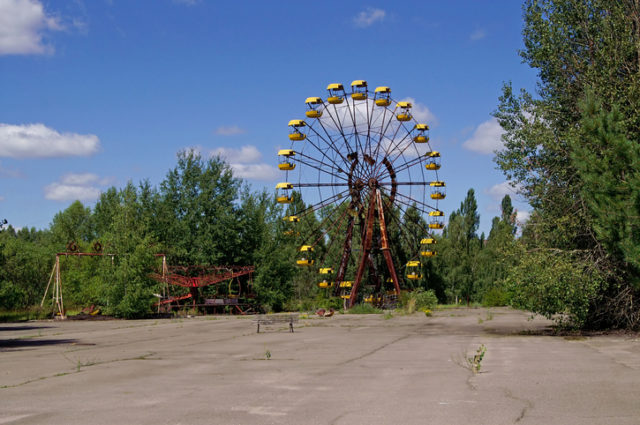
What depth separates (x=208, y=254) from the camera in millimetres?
Result: 48438

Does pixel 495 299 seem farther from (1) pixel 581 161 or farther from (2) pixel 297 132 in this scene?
(1) pixel 581 161

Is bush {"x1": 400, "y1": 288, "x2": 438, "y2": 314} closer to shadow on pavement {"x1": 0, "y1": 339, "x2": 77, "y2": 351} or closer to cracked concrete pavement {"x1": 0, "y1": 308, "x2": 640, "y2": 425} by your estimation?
cracked concrete pavement {"x1": 0, "y1": 308, "x2": 640, "y2": 425}

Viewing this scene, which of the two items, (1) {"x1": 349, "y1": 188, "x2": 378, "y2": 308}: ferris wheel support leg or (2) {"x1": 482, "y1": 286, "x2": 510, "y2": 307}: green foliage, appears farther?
(2) {"x1": 482, "y1": 286, "x2": 510, "y2": 307}: green foliage

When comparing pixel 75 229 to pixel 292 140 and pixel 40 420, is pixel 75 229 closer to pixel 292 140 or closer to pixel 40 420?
pixel 292 140

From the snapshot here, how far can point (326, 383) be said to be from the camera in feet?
33.7

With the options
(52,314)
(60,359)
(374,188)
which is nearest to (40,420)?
(60,359)

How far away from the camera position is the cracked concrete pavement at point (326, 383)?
25.0 feet

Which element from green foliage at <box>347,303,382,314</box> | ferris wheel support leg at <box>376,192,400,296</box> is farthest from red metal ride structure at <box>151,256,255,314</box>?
ferris wheel support leg at <box>376,192,400,296</box>

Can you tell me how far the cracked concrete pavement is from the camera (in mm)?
7613

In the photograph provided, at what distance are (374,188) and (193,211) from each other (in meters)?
14.7

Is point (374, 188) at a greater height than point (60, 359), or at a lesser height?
greater

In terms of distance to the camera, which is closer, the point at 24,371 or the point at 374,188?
the point at 24,371

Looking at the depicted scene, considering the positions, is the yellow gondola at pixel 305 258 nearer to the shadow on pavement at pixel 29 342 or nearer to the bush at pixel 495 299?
the bush at pixel 495 299

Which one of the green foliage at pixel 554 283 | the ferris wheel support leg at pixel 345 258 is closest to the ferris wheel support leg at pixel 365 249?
the ferris wheel support leg at pixel 345 258
